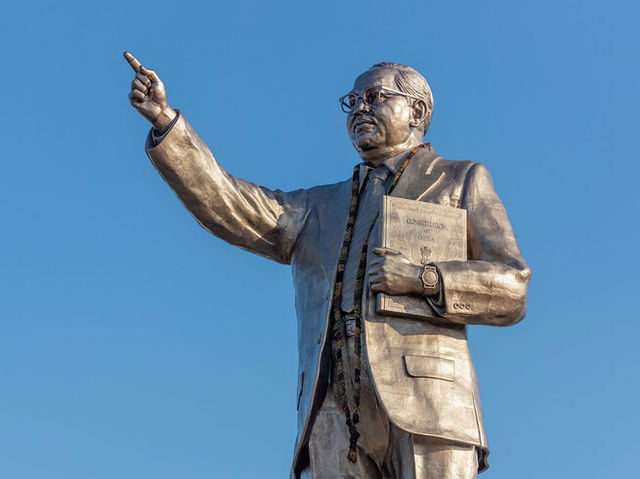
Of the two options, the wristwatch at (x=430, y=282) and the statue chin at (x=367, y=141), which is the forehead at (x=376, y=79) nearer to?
the statue chin at (x=367, y=141)

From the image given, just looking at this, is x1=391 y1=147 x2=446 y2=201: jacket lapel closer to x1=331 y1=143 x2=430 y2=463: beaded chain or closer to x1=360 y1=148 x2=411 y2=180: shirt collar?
x1=360 y1=148 x2=411 y2=180: shirt collar

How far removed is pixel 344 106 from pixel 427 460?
3.27m

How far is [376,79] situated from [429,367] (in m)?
2.70

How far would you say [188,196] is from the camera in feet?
34.7

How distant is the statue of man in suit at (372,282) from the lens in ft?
31.6

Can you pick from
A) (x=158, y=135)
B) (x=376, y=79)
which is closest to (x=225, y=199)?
(x=158, y=135)

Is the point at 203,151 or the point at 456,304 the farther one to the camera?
the point at 203,151

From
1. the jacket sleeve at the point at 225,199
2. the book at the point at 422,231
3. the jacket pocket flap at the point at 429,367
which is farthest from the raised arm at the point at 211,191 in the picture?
the jacket pocket flap at the point at 429,367

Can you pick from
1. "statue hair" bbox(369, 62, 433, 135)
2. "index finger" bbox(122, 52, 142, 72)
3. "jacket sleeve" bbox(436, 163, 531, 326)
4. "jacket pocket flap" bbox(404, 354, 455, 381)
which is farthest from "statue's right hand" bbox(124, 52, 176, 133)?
"jacket pocket flap" bbox(404, 354, 455, 381)

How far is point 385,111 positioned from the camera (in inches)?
433

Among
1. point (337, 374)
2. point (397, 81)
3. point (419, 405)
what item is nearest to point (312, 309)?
point (337, 374)

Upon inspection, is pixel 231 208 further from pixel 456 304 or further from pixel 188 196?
pixel 456 304

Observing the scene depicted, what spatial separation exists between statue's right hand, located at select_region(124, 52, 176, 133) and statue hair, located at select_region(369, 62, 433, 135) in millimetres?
1986

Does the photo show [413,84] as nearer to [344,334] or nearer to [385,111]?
[385,111]
